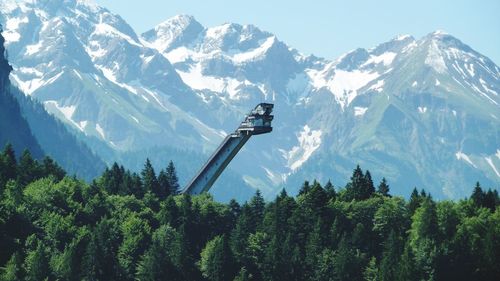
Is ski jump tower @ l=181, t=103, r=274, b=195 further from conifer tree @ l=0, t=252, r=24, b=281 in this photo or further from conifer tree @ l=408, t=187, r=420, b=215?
conifer tree @ l=0, t=252, r=24, b=281

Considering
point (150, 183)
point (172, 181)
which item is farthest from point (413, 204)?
point (172, 181)

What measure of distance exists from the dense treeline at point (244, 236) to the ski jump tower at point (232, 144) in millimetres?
5100

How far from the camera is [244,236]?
406ft

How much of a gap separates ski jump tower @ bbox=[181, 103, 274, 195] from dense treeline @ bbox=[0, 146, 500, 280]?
5100 millimetres

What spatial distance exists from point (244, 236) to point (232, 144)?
52.7 ft

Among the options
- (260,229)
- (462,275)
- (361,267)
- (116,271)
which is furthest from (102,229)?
(462,275)

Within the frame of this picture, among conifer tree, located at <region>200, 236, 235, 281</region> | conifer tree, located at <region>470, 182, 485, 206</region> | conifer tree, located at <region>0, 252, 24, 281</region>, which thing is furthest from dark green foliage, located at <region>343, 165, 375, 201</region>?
conifer tree, located at <region>0, 252, 24, 281</region>

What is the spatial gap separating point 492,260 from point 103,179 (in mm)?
52316

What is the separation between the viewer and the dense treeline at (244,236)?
113312 mm

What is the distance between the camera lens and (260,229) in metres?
126

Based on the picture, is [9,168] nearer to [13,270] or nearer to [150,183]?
[150,183]

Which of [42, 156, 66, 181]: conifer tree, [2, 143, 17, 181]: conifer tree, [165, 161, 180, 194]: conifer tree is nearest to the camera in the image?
[2, 143, 17, 181]: conifer tree

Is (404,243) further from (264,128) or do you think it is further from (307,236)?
(264,128)

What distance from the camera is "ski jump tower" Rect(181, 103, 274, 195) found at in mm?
132250
